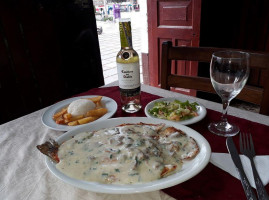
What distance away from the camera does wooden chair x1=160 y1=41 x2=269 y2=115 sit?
1.03 m

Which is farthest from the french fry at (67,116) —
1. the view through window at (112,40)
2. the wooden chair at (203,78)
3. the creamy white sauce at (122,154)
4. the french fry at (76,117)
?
the wooden chair at (203,78)

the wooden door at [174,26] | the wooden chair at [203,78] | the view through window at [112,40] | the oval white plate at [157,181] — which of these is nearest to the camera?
the oval white plate at [157,181]

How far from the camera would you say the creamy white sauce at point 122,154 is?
51 centimetres

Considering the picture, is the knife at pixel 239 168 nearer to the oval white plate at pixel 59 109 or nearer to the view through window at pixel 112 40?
the oval white plate at pixel 59 109

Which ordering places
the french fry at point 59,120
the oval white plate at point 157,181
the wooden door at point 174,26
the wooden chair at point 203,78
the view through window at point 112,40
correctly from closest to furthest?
the oval white plate at point 157,181, the french fry at point 59,120, the wooden chair at point 203,78, the wooden door at point 174,26, the view through window at point 112,40

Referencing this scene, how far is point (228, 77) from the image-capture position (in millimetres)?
765

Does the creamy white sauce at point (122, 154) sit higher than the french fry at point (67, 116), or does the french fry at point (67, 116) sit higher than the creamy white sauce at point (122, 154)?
the creamy white sauce at point (122, 154)

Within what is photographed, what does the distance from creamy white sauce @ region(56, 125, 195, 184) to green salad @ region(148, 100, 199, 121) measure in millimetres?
167

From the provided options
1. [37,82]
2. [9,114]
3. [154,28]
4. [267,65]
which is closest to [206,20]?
[154,28]

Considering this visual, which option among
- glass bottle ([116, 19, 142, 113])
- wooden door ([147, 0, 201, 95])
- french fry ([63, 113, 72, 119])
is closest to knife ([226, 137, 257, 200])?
glass bottle ([116, 19, 142, 113])

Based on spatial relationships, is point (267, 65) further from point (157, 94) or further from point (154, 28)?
point (154, 28)

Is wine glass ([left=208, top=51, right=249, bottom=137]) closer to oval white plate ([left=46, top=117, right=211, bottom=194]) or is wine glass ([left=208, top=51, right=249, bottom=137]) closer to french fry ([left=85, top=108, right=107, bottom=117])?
oval white plate ([left=46, top=117, right=211, bottom=194])

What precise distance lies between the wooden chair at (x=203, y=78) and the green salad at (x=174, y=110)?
1.18ft

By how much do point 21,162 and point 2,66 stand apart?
1742mm
